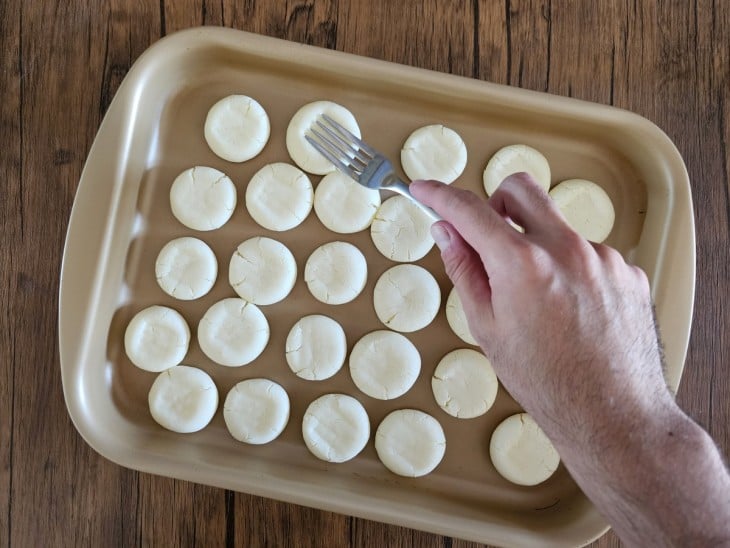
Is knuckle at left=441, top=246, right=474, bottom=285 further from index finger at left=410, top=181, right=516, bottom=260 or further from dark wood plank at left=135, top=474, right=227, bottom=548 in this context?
dark wood plank at left=135, top=474, right=227, bottom=548

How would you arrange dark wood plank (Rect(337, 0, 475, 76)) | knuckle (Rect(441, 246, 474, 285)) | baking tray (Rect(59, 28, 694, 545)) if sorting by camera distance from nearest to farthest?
knuckle (Rect(441, 246, 474, 285)) < baking tray (Rect(59, 28, 694, 545)) < dark wood plank (Rect(337, 0, 475, 76))

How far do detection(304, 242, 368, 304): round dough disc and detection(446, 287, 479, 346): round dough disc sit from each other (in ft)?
0.54

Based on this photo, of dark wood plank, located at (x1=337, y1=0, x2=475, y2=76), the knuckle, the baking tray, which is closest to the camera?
the knuckle

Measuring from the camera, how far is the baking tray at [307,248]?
982mm

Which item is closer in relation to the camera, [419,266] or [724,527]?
→ [724,527]

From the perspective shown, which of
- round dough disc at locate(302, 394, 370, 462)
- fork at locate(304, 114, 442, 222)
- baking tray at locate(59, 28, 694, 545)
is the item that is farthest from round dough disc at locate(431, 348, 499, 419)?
fork at locate(304, 114, 442, 222)

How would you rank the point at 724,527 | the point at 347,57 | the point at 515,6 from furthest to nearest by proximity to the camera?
the point at 515,6 → the point at 347,57 → the point at 724,527

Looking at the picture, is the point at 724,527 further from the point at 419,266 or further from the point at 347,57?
the point at 347,57

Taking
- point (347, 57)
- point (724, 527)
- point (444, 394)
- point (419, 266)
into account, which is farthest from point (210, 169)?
point (724, 527)

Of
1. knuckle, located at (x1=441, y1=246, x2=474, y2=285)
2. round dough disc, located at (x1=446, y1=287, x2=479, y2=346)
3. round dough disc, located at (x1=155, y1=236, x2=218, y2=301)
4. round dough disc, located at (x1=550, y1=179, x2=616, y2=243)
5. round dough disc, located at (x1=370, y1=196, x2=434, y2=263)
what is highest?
knuckle, located at (x1=441, y1=246, x2=474, y2=285)

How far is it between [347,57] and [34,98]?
606 mm

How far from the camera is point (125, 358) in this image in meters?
1.06

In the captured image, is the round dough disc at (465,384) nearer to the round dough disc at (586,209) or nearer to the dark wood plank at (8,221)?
the round dough disc at (586,209)

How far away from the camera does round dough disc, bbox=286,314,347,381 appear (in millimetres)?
1044
